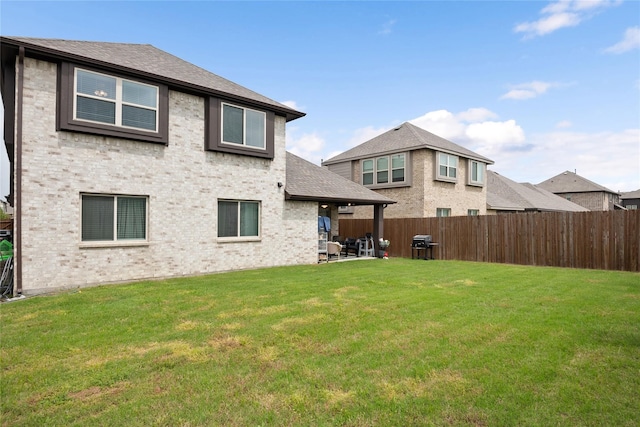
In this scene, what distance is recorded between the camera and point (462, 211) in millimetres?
23500

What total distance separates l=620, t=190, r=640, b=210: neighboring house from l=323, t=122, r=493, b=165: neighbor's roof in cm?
6166

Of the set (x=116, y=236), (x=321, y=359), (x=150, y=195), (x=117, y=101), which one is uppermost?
(x=117, y=101)

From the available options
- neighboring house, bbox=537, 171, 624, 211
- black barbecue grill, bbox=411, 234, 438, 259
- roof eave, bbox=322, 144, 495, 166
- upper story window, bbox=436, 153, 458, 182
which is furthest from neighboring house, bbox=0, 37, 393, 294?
neighboring house, bbox=537, 171, 624, 211

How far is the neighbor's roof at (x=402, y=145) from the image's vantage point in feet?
70.3

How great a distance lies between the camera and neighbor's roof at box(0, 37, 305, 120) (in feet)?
28.9

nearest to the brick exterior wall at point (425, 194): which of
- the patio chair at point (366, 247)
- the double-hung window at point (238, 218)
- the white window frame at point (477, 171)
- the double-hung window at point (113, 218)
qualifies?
the white window frame at point (477, 171)

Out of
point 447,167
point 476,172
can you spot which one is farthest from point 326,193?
point 476,172

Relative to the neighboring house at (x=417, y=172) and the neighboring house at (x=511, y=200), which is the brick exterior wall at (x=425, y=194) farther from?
the neighboring house at (x=511, y=200)

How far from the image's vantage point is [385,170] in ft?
74.9

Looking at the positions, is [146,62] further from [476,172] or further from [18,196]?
[476,172]

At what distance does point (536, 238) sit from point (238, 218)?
496 inches

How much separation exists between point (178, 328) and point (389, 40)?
15895mm

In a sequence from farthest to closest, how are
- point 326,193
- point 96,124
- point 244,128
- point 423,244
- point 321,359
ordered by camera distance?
1. point 423,244
2. point 326,193
3. point 244,128
4. point 96,124
5. point 321,359

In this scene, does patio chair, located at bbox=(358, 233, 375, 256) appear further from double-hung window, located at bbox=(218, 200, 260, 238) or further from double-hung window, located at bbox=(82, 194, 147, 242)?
double-hung window, located at bbox=(82, 194, 147, 242)
